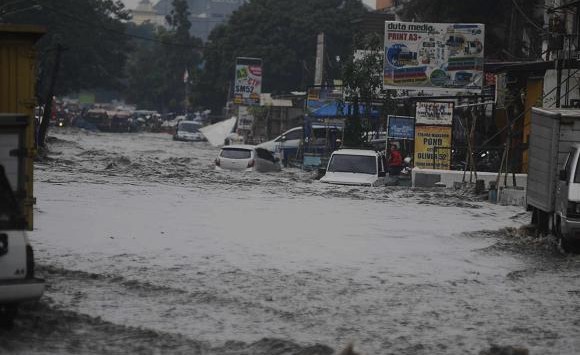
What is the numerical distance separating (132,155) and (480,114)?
678 inches

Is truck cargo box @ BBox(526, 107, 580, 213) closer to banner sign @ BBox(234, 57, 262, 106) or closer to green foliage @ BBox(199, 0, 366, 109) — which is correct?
banner sign @ BBox(234, 57, 262, 106)

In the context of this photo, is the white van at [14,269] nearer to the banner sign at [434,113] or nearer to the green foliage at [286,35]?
the banner sign at [434,113]

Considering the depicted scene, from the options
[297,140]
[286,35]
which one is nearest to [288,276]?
[297,140]

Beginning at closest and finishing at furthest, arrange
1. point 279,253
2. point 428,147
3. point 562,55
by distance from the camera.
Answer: point 279,253
point 562,55
point 428,147

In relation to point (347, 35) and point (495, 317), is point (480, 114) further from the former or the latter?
point (347, 35)

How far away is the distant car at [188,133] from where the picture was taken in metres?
74.1

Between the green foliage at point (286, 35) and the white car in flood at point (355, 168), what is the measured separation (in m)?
53.3

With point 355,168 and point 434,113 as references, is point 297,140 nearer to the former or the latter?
point 434,113

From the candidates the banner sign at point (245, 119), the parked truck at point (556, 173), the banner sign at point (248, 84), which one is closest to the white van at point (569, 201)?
the parked truck at point (556, 173)

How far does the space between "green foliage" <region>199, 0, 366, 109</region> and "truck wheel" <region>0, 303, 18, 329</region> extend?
3008 inches

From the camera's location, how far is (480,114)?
4181 centimetres

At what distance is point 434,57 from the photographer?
41000mm

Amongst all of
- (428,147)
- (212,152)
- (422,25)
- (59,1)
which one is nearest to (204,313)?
(428,147)

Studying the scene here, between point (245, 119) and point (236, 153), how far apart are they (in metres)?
24.6
